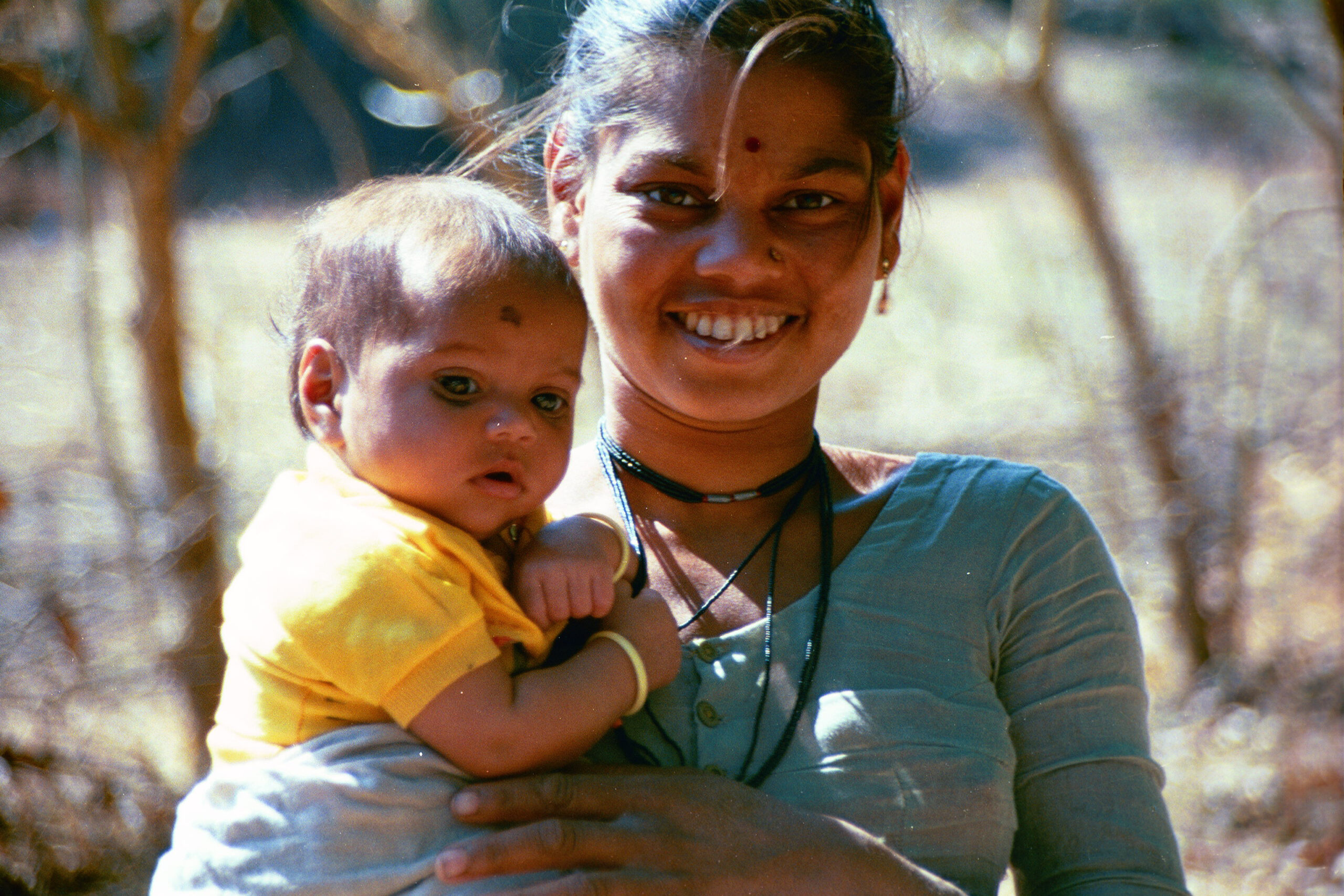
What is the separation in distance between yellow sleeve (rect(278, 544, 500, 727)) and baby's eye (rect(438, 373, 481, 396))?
0.21 m

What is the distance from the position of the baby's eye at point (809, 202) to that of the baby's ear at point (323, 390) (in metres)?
0.63

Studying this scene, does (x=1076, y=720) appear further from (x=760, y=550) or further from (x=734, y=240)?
(x=734, y=240)

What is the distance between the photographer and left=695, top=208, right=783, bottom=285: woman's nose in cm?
166

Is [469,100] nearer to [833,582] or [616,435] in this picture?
[616,435]

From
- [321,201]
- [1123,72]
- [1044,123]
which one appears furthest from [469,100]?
[1123,72]

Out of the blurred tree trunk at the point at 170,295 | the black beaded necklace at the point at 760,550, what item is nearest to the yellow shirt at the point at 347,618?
the black beaded necklace at the point at 760,550

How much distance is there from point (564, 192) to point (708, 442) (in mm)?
449

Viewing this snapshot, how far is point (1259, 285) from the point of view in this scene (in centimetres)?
524

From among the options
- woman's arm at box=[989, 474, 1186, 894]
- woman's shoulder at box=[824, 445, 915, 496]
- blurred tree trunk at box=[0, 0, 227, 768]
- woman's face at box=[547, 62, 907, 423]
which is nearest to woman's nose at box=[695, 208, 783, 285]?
woman's face at box=[547, 62, 907, 423]

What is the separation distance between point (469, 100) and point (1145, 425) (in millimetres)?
2671

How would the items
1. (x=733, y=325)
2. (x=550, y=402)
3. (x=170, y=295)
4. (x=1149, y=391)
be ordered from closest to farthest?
(x=550, y=402) < (x=733, y=325) < (x=170, y=295) < (x=1149, y=391)

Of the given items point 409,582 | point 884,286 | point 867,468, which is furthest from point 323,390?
point 884,286

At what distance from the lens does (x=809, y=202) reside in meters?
1.73

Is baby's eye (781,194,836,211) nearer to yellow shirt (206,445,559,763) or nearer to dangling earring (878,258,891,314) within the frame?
dangling earring (878,258,891,314)
